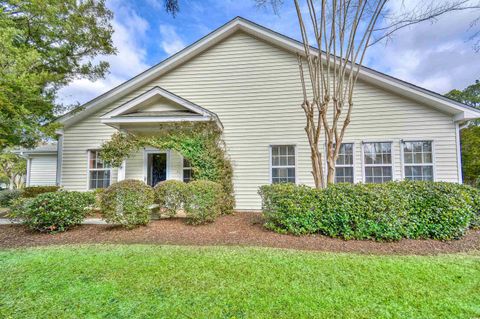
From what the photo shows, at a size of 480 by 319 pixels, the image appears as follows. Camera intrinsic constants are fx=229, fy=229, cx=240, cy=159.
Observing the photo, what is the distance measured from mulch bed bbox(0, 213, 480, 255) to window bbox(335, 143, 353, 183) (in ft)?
13.0

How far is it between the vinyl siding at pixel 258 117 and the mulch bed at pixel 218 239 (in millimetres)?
3508

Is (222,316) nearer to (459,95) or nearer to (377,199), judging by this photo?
(377,199)

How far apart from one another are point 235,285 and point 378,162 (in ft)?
27.0

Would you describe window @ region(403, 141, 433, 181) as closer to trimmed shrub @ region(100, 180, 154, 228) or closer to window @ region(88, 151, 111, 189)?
trimmed shrub @ region(100, 180, 154, 228)

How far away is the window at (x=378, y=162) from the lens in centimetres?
906

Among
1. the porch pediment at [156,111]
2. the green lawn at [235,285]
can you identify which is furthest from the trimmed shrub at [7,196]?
the green lawn at [235,285]

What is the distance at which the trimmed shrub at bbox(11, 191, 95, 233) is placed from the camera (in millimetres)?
6164

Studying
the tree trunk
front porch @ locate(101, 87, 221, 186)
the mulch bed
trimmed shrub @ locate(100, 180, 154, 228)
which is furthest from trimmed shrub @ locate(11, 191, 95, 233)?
the tree trunk

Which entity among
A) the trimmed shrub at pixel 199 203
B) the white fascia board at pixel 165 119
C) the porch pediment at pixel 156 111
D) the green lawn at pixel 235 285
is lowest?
the green lawn at pixel 235 285

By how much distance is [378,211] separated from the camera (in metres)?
5.46

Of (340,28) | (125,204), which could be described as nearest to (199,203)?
(125,204)

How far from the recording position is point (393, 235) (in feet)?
17.4

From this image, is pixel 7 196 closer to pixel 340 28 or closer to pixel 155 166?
pixel 155 166

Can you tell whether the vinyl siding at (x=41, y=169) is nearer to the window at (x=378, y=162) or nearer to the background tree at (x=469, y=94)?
the window at (x=378, y=162)
